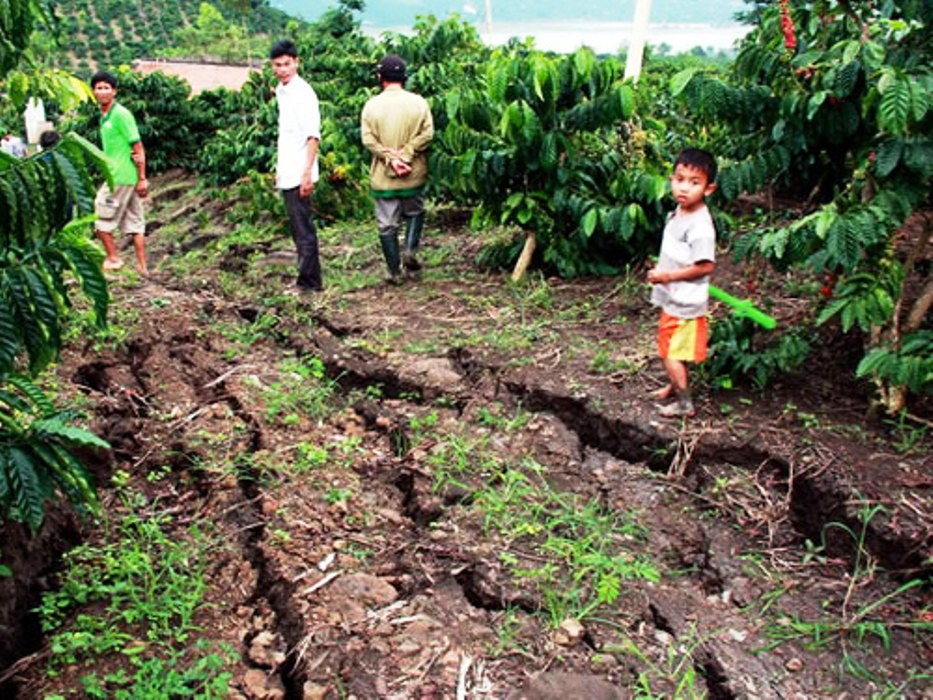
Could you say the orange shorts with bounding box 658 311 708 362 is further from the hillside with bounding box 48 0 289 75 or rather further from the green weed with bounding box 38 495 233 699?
the hillside with bounding box 48 0 289 75

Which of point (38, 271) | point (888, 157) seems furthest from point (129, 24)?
point (38, 271)

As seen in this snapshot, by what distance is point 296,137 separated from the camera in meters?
5.21

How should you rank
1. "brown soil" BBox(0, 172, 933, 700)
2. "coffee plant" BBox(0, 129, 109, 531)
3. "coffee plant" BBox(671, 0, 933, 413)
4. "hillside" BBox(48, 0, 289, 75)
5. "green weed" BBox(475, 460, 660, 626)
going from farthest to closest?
"hillside" BBox(48, 0, 289, 75) < "coffee plant" BBox(671, 0, 933, 413) < "green weed" BBox(475, 460, 660, 626) < "brown soil" BBox(0, 172, 933, 700) < "coffee plant" BBox(0, 129, 109, 531)

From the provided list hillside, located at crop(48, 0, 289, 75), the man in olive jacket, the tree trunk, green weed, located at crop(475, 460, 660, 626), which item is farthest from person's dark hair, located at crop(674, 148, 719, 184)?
hillside, located at crop(48, 0, 289, 75)

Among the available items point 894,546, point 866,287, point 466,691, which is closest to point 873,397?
point 866,287

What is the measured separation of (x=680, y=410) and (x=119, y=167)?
12.9 ft

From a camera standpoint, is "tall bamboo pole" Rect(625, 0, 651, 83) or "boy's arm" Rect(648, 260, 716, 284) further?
"tall bamboo pole" Rect(625, 0, 651, 83)

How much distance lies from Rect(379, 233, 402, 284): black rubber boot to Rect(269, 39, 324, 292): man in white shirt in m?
0.49

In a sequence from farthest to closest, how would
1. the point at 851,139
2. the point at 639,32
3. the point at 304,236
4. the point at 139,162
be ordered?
the point at 639,32, the point at 139,162, the point at 304,236, the point at 851,139

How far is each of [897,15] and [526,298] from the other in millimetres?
2417

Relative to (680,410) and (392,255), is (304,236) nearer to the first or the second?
(392,255)

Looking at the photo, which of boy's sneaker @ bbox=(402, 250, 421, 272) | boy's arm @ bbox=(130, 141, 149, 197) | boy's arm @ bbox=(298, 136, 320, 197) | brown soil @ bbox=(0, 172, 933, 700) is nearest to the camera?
brown soil @ bbox=(0, 172, 933, 700)

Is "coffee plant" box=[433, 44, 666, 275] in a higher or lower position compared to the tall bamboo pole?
lower

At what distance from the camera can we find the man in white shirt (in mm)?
5125
